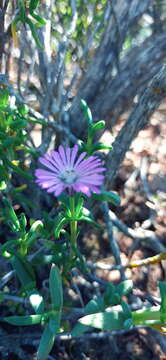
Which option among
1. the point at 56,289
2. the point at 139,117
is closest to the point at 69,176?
the point at 56,289

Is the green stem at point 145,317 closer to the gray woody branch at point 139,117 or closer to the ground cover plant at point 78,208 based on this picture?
the ground cover plant at point 78,208

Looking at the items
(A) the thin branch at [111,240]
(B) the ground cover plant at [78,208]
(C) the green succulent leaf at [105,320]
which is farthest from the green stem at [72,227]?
(A) the thin branch at [111,240]

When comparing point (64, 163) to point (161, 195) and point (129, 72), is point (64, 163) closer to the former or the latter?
point (129, 72)

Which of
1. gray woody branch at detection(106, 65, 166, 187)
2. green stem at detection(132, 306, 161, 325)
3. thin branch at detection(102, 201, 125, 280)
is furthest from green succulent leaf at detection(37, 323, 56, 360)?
gray woody branch at detection(106, 65, 166, 187)

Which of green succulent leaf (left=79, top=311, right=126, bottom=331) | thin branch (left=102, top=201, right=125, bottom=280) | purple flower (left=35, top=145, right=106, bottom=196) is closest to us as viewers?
purple flower (left=35, top=145, right=106, bottom=196)

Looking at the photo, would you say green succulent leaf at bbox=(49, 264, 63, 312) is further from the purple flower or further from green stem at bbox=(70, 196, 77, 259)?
the purple flower

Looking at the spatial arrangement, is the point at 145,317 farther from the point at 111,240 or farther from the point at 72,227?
the point at 111,240

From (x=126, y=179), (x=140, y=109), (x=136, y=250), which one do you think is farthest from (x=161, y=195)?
(x=140, y=109)
